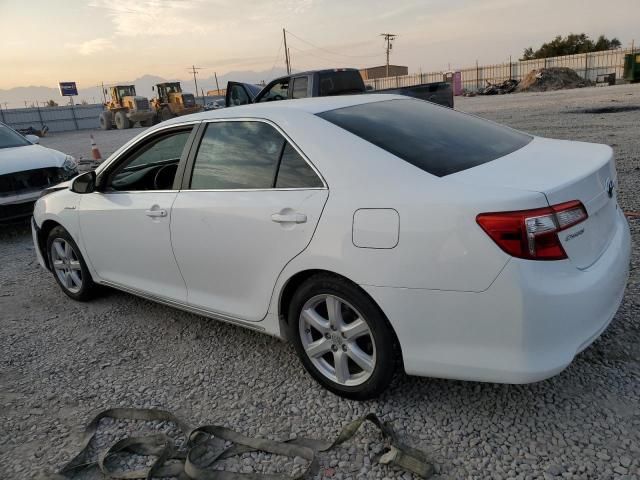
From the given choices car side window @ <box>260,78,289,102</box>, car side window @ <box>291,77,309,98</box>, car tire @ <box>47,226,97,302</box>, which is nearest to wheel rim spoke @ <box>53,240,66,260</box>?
car tire @ <box>47,226,97,302</box>

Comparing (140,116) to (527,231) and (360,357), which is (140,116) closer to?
(360,357)

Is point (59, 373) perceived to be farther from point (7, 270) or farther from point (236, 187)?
point (7, 270)

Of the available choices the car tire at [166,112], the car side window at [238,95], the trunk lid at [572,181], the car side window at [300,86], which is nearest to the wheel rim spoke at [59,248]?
the trunk lid at [572,181]

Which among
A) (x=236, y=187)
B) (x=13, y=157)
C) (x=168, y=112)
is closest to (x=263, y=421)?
(x=236, y=187)

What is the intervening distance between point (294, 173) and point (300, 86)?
29.4ft

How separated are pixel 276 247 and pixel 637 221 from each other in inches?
154

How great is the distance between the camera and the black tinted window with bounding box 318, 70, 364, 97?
1124 centimetres

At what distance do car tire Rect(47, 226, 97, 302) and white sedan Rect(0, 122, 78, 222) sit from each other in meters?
2.61

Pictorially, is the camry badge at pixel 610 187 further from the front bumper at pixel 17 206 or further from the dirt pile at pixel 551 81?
the dirt pile at pixel 551 81

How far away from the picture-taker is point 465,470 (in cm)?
223

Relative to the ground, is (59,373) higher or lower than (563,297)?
lower

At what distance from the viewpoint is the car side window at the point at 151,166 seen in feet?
11.9

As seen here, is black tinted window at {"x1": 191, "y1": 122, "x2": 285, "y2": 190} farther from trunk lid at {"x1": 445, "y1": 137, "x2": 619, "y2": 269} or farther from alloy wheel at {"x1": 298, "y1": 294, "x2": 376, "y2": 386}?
trunk lid at {"x1": 445, "y1": 137, "x2": 619, "y2": 269}

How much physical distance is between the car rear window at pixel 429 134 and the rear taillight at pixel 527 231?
403 millimetres
